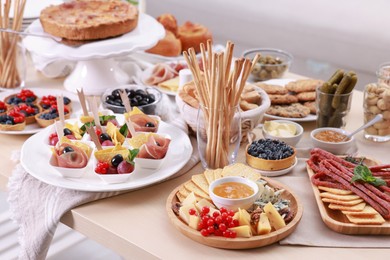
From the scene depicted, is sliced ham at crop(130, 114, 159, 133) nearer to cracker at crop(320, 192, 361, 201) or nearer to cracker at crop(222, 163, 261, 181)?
cracker at crop(222, 163, 261, 181)

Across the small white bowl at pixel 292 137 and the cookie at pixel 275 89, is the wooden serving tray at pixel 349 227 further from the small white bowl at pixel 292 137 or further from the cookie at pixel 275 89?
Result: the cookie at pixel 275 89

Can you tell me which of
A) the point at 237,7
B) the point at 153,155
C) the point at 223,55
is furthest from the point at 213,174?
the point at 237,7

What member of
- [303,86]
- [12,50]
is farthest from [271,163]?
[12,50]

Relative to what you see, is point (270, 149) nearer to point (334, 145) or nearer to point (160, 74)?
point (334, 145)

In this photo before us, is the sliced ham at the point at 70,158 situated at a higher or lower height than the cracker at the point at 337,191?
lower

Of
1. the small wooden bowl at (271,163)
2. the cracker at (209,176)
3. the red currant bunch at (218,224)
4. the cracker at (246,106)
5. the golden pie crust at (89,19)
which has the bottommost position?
the small wooden bowl at (271,163)

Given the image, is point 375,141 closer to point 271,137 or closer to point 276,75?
point 271,137

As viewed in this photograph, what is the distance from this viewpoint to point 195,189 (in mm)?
1316

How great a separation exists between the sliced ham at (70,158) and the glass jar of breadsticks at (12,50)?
66 cm

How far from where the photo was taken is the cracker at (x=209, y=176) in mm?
1330

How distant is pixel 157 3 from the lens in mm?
3295

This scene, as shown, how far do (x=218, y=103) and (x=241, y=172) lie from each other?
6.4 inches

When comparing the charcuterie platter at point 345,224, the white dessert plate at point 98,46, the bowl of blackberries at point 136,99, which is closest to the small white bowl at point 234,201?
the charcuterie platter at point 345,224

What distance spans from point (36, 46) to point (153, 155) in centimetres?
73
